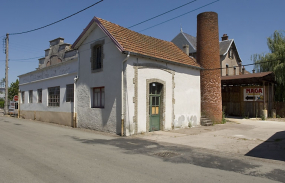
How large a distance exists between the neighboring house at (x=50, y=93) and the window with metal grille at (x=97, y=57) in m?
2.03

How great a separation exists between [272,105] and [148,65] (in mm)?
15671

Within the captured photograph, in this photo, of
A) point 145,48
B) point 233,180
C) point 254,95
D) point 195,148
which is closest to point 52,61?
point 145,48

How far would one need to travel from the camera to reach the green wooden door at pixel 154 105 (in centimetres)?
1334

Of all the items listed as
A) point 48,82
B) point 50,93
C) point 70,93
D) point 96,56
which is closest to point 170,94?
point 96,56

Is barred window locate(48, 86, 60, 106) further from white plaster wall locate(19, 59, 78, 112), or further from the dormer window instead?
the dormer window

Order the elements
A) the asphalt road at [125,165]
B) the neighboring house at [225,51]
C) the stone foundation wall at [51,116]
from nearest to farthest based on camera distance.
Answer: the asphalt road at [125,165] → the stone foundation wall at [51,116] → the neighboring house at [225,51]

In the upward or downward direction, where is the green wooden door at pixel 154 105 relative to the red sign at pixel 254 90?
downward

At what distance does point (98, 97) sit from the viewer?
553 inches

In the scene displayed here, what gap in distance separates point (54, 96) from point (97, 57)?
621cm

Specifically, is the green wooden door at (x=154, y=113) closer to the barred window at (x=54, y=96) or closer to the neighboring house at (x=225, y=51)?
the barred window at (x=54, y=96)

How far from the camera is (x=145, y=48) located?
13.6 m

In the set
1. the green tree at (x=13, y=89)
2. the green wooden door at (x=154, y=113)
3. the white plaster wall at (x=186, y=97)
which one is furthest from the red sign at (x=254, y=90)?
the green tree at (x=13, y=89)

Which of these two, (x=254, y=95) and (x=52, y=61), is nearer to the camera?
(x=254, y=95)

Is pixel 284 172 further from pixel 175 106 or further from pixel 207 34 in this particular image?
pixel 207 34
